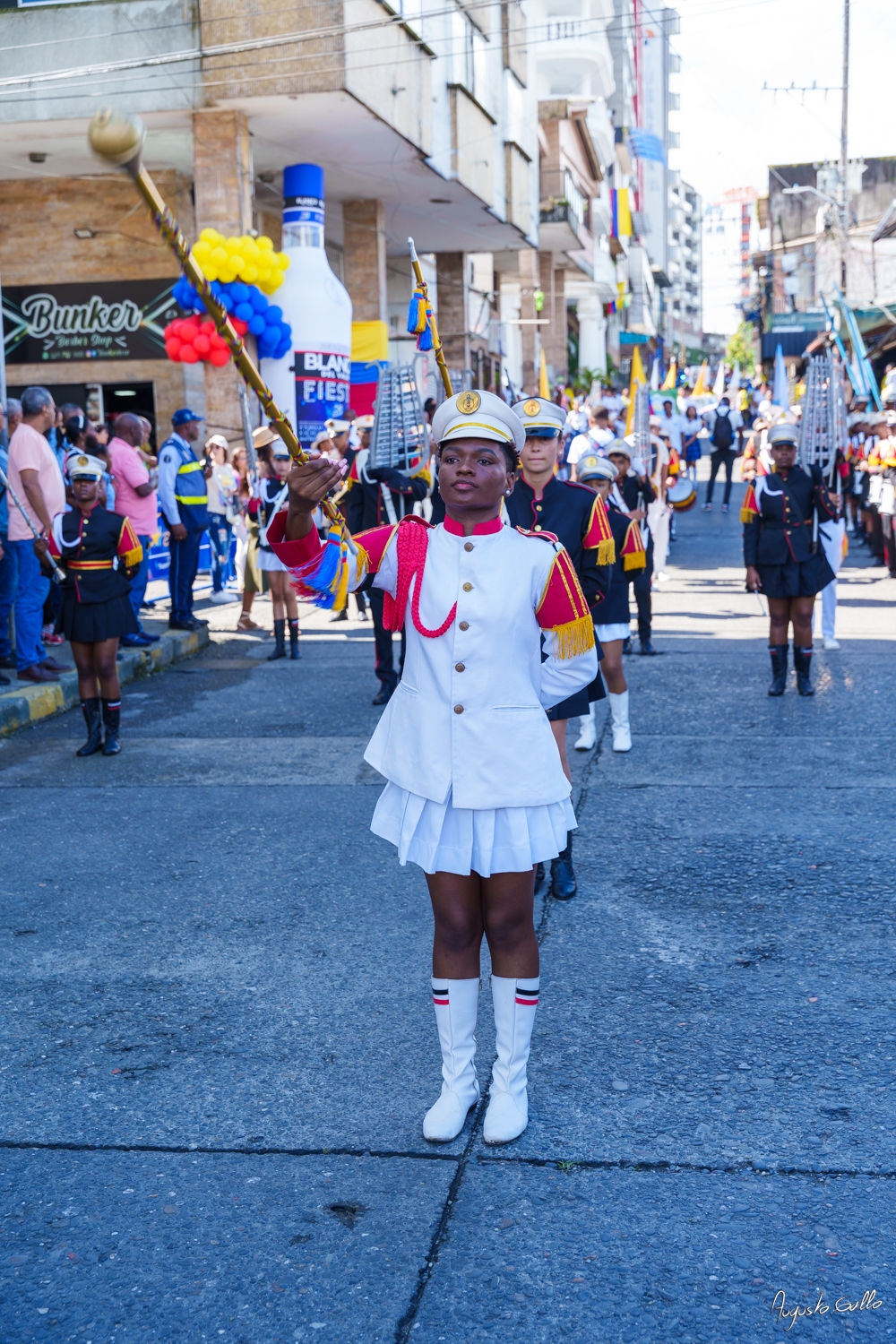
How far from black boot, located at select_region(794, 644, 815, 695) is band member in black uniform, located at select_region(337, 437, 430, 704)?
2916mm

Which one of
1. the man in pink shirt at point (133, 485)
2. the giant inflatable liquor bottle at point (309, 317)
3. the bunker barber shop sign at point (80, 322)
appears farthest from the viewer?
the bunker barber shop sign at point (80, 322)

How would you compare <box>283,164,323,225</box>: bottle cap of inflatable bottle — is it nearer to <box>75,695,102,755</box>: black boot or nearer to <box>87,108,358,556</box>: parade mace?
<box>75,695,102,755</box>: black boot

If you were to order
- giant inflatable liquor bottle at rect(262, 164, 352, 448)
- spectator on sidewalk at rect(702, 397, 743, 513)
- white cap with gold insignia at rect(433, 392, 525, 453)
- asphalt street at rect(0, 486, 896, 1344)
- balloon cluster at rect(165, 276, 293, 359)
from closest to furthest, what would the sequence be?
asphalt street at rect(0, 486, 896, 1344) < white cap with gold insignia at rect(433, 392, 525, 453) < balloon cluster at rect(165, 276, 293, 359) < giant inflatable liquor bottle at rect(262, 164, 352, 448) < spectator on sidewalk at rect(702, 397, 743, 513)

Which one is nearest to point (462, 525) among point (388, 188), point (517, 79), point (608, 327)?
point (388, 188)

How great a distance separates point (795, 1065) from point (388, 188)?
20.2 metres

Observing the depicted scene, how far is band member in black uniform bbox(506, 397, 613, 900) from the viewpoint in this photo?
543 cm

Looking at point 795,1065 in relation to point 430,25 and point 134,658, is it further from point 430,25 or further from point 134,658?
point 430,25

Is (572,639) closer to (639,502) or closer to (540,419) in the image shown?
(540,419)

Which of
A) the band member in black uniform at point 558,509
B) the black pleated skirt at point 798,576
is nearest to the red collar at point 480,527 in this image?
the band member in black uniform at point 558,509

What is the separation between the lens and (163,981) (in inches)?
190

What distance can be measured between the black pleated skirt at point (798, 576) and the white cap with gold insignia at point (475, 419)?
6.38 meters

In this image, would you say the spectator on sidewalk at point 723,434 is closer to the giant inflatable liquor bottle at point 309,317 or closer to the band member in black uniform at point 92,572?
the giant inflatable liquor bottle at point 309,317

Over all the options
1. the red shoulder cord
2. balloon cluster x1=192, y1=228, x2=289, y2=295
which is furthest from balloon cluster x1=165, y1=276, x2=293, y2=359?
the red shoulder cord

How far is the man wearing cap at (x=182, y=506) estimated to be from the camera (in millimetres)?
12625
